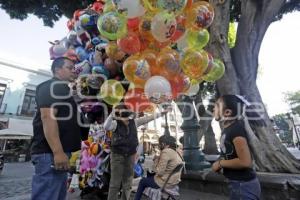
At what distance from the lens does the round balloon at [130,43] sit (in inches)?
124

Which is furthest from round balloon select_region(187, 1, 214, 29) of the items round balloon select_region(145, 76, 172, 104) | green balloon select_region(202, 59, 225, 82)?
round balloon select_region(145, 76, 172, 104)

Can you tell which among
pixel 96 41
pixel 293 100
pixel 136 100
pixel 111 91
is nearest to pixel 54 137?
pixel 111 91

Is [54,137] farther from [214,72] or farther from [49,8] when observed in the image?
[49,8]

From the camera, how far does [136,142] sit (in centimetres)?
405

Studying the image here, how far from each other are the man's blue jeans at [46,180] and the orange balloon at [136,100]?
1.33 metres

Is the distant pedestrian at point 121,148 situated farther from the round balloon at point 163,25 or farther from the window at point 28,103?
the window at point 28,103

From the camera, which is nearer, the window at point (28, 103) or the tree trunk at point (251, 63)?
the tree trunk at point (251, 63)

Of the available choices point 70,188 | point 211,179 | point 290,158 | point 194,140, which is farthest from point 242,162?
point 70,188

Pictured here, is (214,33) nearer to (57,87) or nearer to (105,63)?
(105,63)

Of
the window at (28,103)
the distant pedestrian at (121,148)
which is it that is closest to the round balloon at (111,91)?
the distant pedestrian at (121,148)

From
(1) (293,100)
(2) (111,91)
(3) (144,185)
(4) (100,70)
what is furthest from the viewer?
(1) (293,100)

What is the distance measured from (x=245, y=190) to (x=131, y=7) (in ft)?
7.19

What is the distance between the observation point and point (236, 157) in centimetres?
231

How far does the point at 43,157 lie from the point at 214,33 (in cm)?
420
